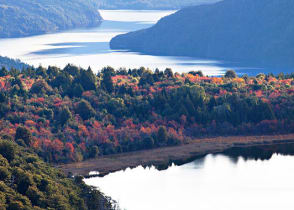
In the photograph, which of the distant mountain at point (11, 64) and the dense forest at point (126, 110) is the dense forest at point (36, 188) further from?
the distant mountain at point (11, 64)

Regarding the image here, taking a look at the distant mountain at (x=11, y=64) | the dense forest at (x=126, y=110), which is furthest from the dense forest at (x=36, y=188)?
the distant mountain at (x=11, y=64)

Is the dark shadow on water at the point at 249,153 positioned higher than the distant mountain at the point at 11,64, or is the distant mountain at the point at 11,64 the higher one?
the distant mountain at the point at 11,64

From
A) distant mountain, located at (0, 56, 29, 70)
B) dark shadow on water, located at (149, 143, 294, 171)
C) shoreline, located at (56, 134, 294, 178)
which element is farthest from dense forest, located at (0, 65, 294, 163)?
distant mountain, located at (0, 56, 29, 70)

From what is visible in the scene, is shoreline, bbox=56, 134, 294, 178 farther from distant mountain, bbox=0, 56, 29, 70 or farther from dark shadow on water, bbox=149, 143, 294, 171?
distant mountain, bbox=0, 56, 29, 70

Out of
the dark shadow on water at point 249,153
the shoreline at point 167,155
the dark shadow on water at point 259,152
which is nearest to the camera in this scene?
the shoreline at point 167,155

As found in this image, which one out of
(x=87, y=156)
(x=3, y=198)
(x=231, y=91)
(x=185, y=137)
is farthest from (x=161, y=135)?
(x=3, y=198)

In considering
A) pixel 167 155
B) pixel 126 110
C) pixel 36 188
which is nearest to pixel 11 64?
pixel 126 110

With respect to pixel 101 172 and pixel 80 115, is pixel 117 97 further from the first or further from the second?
pixel 101 172
